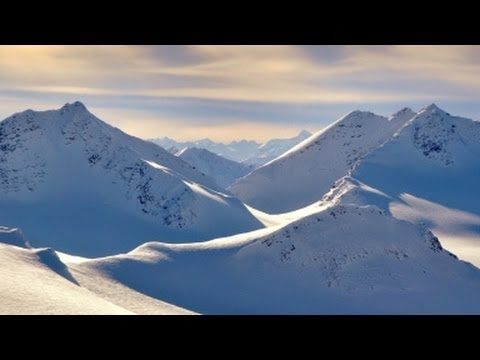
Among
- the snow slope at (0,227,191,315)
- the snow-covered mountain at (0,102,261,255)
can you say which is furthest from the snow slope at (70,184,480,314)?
the snow-covered mountain at (0,102,261,255)

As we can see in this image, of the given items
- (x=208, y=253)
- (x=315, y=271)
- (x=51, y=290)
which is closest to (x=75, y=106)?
(x=208, y=253)

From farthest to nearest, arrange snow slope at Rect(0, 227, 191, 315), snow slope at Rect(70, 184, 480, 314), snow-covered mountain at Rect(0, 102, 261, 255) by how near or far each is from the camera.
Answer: snow-covered mountain at Rect(0, 102, 261, 255) → snow slope at Rect(70, 184, 480, 314) → snow slope at Rect(0, 227, 191, 315)

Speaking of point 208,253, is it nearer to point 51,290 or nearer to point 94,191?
point 51,290

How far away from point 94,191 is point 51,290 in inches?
5905

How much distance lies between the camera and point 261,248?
66.1m

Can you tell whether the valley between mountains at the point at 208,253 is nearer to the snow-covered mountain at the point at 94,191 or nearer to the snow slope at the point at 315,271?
the snow slope at the point at 315,271

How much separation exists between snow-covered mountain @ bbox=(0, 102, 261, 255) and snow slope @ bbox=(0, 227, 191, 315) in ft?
297

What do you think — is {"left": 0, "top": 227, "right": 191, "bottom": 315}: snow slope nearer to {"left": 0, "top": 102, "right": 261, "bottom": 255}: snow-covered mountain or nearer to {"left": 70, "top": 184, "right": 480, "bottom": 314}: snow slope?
{"left": 70, "top": 184, "right": 480, "bottom": 314}: snow slope

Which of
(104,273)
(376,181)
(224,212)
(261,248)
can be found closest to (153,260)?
(104,273)

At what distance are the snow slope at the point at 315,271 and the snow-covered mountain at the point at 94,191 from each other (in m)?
80.8

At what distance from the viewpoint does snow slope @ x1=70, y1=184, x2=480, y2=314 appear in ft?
189

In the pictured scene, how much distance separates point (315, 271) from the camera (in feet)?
207

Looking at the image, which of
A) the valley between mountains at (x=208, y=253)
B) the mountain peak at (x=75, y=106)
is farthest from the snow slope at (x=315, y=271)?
the mountain peak at (x=75, y=106)
